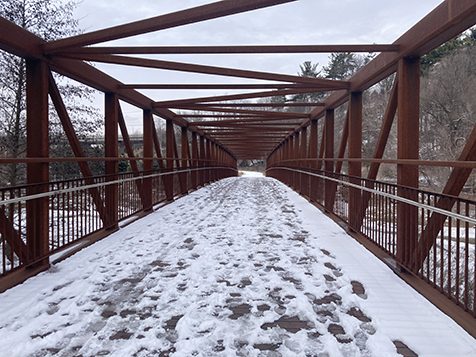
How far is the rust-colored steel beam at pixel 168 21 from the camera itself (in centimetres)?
314

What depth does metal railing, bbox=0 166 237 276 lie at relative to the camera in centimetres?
320

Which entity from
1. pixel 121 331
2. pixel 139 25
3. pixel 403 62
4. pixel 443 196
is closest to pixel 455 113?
pixel 403 62

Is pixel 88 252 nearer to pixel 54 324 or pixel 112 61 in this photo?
pixel 54 324

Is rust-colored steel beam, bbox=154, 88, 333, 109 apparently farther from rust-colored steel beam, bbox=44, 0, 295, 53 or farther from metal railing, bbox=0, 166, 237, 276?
rust-colored steel beam, bbox=44, 0, 295, 53

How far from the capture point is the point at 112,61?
15.7ft

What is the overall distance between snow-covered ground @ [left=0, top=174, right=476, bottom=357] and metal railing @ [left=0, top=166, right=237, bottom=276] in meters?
0.38

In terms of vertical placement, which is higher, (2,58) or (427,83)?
(427,83)

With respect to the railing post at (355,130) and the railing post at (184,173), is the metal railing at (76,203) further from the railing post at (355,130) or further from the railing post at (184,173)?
the railing post at (355,130)

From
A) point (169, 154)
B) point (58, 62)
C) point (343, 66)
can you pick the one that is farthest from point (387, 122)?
point (343, 66)

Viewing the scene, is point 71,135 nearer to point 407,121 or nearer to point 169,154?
point 407,121

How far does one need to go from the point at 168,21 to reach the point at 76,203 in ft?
8.73

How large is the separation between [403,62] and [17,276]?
185 inches

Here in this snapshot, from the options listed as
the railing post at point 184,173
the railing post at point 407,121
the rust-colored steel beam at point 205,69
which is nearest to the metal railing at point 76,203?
the railing post at point 184,173

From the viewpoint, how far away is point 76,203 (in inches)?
170
